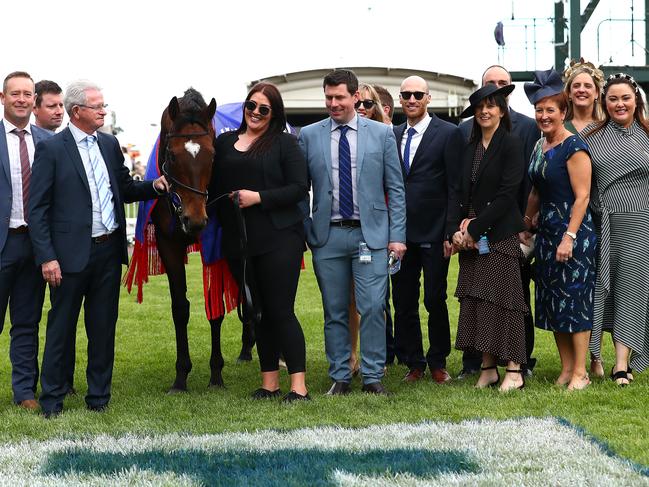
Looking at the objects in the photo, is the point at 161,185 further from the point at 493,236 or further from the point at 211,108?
the point at 493,236

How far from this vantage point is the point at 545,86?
21.1 feet

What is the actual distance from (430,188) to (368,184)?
0.66 meters

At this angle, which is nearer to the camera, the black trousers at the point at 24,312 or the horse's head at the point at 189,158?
the horse's head at the point at 189,158

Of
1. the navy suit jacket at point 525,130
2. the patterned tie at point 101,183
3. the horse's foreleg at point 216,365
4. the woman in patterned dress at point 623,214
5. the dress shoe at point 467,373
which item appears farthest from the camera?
the dress shoe at point 467,373

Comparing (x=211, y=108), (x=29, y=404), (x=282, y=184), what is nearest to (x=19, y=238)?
(x=29, y=404)

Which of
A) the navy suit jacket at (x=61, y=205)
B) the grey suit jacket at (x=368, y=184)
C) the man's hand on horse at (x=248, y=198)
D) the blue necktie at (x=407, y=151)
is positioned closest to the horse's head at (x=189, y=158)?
the man's hand on horse at (x=248, y=198)

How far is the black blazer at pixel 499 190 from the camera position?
636 centimetres

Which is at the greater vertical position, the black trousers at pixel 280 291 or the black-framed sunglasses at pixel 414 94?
the black-framed sunglasses at pixel 414 94

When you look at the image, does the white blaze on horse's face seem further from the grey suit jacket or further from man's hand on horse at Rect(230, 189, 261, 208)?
the grey suit jacket

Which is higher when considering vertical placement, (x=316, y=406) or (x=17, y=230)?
(x=17, y=230)

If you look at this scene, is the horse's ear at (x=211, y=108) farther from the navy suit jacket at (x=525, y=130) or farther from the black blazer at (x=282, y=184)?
the navy suit jacket at (x=525, y=130)

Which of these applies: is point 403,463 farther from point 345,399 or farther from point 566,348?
point 566,348

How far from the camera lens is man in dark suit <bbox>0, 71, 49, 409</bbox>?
615 centimetres

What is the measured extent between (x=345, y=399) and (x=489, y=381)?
111 centimetres
